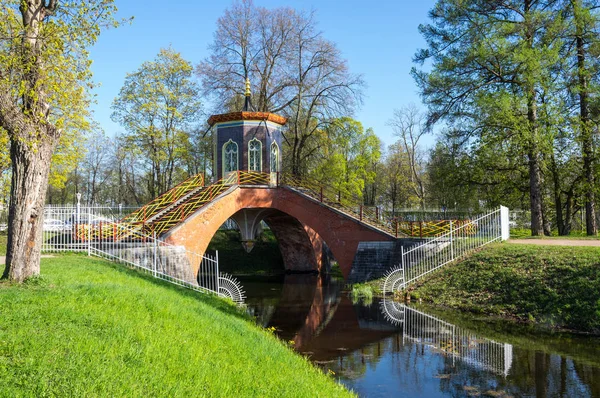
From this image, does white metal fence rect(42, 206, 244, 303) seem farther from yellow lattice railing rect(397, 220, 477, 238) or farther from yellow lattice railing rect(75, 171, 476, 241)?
yellow lattice railing rect(397, 220, 477, 238)

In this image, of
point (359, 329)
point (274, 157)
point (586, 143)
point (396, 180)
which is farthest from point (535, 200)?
point (396, 180)

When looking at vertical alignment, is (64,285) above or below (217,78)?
below

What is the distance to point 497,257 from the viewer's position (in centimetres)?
1575

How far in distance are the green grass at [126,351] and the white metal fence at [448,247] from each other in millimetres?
9988

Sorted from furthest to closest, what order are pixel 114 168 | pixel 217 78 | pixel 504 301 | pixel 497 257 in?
pixel 114 168
pixel 217 78
pixel 497 257
pixel 504 301

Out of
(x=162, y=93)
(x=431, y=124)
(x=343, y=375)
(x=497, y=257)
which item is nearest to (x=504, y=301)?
(x=497, y=257)

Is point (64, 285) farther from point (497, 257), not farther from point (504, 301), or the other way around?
point (497, 257)

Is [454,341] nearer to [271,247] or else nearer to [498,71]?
[498,71]

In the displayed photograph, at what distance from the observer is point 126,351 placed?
5.51m

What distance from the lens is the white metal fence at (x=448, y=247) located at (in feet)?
57.7

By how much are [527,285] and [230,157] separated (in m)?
14.3

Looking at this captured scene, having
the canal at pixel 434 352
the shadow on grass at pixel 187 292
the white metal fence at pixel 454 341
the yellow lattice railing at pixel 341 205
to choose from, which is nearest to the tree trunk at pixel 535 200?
the yellow lattice railing at pixel 341 205

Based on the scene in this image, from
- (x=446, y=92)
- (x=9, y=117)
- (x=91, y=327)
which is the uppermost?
(x=446, y=92)

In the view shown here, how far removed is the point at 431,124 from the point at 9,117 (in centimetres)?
1816
